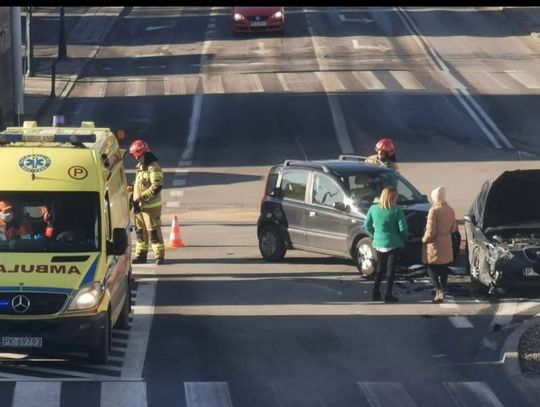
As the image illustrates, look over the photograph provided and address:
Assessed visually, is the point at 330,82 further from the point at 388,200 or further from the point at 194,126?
the point at 388,200

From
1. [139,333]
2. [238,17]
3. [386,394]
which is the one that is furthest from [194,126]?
[386,394]

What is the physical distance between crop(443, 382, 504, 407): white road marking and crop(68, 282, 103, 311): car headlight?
3.64 meters

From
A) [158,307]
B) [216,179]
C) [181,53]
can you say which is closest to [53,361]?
[158,307]

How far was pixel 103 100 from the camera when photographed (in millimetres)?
43625

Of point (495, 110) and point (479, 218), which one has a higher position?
point (479, 218)

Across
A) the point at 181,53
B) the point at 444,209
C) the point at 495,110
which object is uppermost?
the point at 444,209

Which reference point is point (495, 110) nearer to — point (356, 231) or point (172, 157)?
point (172, 157)

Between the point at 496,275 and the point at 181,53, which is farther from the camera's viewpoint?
the point at 181,53

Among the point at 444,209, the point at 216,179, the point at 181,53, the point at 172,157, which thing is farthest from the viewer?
the point at 181,53

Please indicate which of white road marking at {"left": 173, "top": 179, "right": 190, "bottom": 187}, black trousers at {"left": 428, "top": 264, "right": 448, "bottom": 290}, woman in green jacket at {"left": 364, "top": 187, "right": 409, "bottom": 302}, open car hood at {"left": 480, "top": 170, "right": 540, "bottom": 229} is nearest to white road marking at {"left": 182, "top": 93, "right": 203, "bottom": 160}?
white road marking at {"left": 173, "top": 179, "right": 190, "bottom": 187}

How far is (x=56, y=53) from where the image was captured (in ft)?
176

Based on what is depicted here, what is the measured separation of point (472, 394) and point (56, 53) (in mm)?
42550

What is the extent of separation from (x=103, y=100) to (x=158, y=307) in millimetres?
26628
